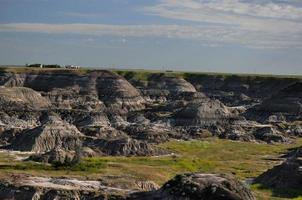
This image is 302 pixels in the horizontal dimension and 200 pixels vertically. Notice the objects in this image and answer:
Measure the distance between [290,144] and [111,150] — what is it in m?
46.2

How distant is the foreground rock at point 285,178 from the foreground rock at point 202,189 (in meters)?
20.0

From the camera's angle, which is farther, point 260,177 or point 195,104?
point 195,104

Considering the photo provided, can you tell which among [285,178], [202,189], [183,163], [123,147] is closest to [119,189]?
[202,189]

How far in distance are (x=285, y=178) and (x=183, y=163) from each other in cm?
1845

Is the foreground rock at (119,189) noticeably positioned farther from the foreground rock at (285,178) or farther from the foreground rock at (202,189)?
the foreground rock at (285,178)

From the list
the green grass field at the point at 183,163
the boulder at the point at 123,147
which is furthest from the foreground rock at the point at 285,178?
the boulder at the point at 123,147

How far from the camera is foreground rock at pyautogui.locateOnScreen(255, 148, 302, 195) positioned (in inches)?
2781

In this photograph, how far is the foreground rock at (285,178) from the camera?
70625 mm

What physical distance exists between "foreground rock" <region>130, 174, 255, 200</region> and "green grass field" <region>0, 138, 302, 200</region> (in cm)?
995

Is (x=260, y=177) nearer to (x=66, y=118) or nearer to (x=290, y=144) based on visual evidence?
(x=290, y=144)

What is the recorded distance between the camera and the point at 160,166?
81750mm

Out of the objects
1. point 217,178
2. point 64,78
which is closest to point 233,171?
point 217,178

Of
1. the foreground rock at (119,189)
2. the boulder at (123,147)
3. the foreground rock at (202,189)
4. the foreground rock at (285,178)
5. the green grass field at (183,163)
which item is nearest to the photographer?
the foreground rock at (202,189)

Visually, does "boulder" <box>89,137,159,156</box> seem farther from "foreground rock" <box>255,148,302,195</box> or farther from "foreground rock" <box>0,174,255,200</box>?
"foreground rock" <box>0,174,255,200</box>
